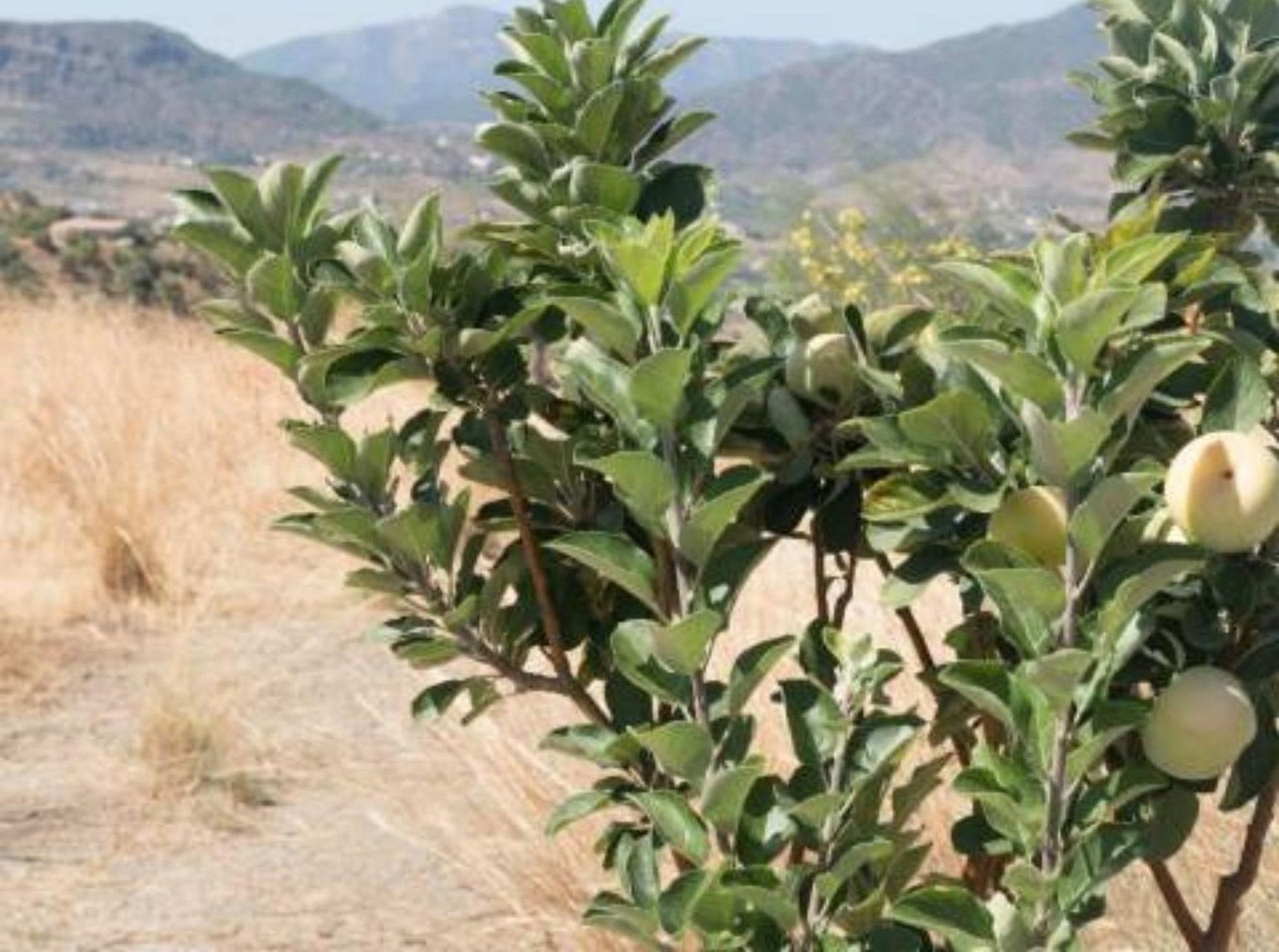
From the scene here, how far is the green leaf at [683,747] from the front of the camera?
127 centimetres

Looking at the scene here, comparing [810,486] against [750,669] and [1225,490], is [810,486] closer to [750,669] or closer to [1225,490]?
[750,669]

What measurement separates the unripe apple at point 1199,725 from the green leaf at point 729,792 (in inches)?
10.7

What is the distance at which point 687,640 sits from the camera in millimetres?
1232

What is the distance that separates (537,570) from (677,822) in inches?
11.0

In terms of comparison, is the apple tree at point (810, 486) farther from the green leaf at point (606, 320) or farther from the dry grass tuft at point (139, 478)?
the dry grass tuft at point (139, 478)

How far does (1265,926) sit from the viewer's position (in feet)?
8.38

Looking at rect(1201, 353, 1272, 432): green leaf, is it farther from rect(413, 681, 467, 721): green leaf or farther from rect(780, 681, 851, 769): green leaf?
rect(413, 681, 467, 721): green leaf

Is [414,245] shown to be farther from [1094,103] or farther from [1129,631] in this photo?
[1094,103]

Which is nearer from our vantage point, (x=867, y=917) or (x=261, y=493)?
(x=867, y=917)

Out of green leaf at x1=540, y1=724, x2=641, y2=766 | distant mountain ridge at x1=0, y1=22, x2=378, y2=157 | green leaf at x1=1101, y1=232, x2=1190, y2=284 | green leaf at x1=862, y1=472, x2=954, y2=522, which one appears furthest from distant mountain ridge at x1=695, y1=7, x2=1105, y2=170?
green leaf at x1=1101, y1=232, x2=1190, y2=284

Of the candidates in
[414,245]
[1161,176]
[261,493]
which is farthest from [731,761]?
[261,493]

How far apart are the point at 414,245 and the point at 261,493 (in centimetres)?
536

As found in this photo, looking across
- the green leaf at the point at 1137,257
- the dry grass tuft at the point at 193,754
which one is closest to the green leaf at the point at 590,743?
the green leaf at the point at 1137,257

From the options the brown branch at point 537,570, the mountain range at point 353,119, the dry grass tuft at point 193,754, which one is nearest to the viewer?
the brown branch at point 537,570
